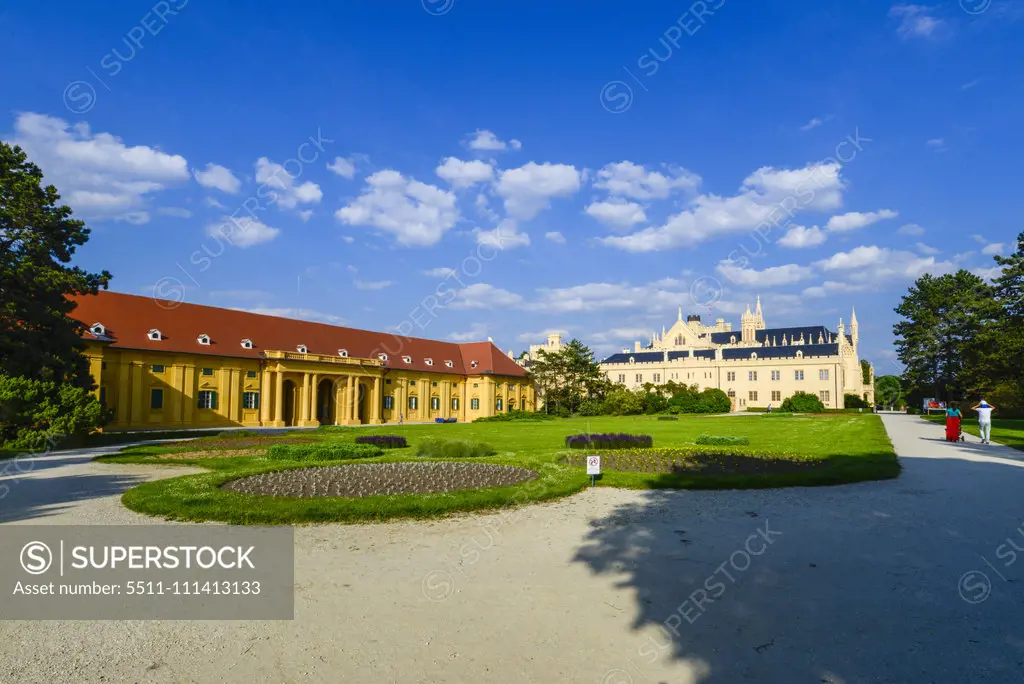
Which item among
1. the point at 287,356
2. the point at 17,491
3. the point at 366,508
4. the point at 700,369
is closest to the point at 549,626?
the point at 366,508

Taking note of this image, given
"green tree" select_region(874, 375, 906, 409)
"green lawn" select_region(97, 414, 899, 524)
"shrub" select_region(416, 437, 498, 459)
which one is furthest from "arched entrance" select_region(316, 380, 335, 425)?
"green tree" select_region(874, 375, 906, 409)

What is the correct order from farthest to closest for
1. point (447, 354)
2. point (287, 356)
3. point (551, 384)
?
1. point (551, 384)
2. point (447, 354)
3. point (287, 356)

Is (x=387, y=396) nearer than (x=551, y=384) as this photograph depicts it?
Yes

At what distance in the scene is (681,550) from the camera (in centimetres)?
780

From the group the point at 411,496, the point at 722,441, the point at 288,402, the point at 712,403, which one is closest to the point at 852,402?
the point at 712,403

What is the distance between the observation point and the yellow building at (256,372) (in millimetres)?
40719

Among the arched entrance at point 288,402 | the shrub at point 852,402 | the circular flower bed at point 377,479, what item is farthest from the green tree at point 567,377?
the circular flower bed at point 377,479

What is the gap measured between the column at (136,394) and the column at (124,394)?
24 cm

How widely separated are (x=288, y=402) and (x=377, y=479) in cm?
4113

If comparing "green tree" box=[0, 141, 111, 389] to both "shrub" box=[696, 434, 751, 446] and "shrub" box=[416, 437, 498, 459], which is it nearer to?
"shrub" box=[416, 437, 498, 459]

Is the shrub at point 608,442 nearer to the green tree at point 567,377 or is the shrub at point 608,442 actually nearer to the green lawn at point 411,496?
the green lawn at point 411,496

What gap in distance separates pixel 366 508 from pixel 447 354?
2308 inches

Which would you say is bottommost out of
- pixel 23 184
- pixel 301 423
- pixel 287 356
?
pixel 301 423

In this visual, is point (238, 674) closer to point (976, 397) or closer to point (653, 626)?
point (653, 626)
